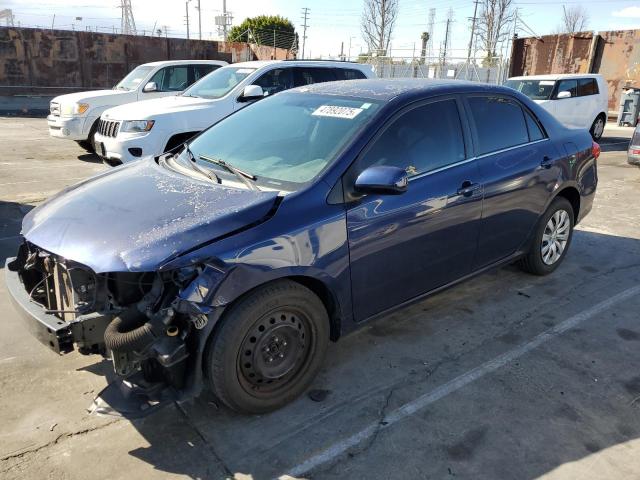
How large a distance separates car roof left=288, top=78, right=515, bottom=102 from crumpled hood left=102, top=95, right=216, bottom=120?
175 inches

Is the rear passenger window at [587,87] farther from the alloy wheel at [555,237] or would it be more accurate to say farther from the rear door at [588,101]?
the alloy wheel at [555,237]

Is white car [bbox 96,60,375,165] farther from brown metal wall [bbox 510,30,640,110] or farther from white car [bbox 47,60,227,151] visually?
brown metal wall [bbox 510,30,640,110]

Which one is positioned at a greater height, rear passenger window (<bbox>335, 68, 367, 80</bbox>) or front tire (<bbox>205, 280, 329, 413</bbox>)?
rear passenger window (<bbox>335, 68, 367, 80</bbox>)

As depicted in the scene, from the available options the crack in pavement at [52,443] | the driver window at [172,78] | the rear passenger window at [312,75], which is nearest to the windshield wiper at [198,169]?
the crack in pavement at [52,443]

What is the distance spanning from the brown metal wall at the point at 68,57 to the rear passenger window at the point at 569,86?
19.5 meters

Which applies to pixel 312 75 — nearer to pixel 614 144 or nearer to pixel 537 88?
pixel 537 88

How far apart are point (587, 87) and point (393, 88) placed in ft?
40.7

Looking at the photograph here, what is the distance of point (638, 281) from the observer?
16.3 ft

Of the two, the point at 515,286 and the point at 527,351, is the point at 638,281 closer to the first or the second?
the point at 515,286

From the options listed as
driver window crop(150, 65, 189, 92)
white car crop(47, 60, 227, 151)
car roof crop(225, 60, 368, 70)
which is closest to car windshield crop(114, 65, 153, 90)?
white car crop(47, 60, 227, 151)

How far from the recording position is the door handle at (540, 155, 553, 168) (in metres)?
4.47

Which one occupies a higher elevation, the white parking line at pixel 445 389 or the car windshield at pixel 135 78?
the car windshield at pixel 135 78

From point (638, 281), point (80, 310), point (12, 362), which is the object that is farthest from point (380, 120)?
point (638, 281)

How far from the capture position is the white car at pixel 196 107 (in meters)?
7.83
